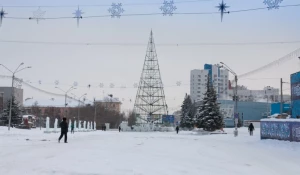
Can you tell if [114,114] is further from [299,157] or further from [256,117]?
[299,157]

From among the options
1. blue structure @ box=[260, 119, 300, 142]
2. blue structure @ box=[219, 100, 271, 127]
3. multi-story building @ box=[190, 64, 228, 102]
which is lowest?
blue structure @ box=[260, 119, 300, 142]

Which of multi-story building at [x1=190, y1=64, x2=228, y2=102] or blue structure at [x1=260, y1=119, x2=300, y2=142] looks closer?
blue structure at [x1=260, y1=119, x2=300, y2=142]

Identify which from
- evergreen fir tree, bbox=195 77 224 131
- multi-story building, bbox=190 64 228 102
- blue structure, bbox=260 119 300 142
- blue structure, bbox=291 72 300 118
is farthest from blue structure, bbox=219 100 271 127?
blue structure, bbox=260 119 300 142

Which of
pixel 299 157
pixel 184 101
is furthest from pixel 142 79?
pixel 299 157

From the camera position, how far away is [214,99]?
225 feet

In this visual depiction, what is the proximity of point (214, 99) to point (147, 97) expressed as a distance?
Result: 15.7 meters

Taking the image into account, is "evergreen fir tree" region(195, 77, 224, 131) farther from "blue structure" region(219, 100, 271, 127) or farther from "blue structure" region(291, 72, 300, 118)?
"blue structure" region(219, 100, 271, 127)

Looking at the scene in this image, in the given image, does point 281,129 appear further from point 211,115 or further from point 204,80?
point 204,80

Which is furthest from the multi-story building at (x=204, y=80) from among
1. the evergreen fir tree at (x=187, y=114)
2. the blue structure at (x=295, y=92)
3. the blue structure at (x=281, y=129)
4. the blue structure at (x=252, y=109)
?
the blue structure at (x=281, y=129)

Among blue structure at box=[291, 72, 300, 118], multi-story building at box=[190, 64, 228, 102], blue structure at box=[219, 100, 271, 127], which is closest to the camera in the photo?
blue structure at box=[291, 72, 300, 118]

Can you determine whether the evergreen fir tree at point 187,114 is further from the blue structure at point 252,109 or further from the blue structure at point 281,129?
the blue structure at point 281,129

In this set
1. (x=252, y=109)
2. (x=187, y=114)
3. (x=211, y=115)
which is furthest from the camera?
(x=252, y=109)

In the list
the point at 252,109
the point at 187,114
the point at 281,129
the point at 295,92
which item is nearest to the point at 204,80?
the point at 252,109

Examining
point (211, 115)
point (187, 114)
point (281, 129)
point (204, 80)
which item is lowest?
point (281, 129)
